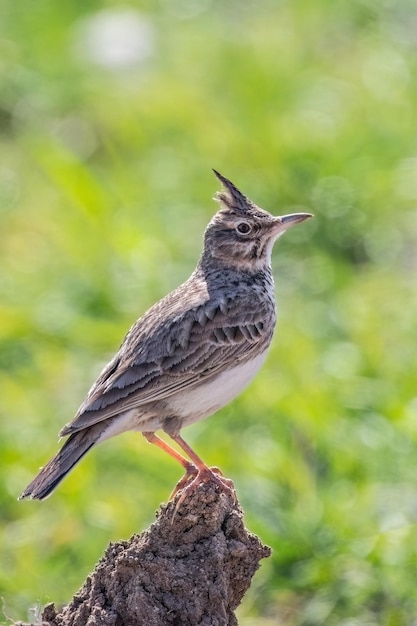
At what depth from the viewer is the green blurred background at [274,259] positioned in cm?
803

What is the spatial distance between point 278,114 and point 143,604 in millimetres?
8714

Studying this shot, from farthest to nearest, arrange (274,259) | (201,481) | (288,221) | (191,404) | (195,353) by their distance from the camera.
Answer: (274,259) → (288,221) → (195,353) → (191,404) → (201,481)

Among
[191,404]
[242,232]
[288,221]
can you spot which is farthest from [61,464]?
[288,221]

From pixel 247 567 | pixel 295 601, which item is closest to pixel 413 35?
pixel 295 601

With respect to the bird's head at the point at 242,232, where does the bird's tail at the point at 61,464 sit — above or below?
below

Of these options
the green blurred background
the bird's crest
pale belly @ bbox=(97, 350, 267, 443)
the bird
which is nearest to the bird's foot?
the bird

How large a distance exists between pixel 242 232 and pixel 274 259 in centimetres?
434

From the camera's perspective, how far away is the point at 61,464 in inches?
243

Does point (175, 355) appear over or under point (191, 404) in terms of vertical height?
over

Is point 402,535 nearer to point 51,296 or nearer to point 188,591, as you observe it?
point 188,591

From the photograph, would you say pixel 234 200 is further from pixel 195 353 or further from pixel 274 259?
pixel 274 259

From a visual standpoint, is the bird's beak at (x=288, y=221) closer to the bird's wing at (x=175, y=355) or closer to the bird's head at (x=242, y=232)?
the bird's head at (x=242, y=232)

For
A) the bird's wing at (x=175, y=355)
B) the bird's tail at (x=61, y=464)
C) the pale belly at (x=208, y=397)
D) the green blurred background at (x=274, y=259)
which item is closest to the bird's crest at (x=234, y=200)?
the bird's wing at (x=175, y=355)

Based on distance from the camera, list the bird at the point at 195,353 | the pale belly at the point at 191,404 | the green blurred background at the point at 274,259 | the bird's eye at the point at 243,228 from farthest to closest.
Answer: the green blurred background at the point at 274,259 → the bird's eye at the point at 243,228 → the pale belly at the point at 191,404 → the bird at the point at 195,353
